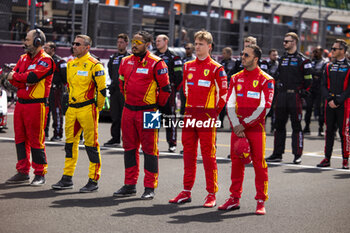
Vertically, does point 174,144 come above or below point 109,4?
below

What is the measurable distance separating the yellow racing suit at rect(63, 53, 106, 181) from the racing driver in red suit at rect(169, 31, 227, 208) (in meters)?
1.20

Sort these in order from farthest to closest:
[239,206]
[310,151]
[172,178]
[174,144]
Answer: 1. [310,151]
2. [174,144]
3. [172,178]
4. [239,206]

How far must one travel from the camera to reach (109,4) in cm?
1897

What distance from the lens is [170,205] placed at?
7375mm

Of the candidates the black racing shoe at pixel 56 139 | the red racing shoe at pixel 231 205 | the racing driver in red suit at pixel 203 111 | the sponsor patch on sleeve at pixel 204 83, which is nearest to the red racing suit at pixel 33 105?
the racing driver in red suit at pixel 203 111

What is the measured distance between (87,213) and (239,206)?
179 cm

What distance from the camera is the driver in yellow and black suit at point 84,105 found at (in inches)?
315

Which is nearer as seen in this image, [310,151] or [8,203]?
[8,203]

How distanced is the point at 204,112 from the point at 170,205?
3.85 ft

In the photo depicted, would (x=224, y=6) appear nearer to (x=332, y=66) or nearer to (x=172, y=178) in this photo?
(x=332, y=66)

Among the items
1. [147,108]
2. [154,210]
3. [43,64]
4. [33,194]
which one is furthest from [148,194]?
[43,64]

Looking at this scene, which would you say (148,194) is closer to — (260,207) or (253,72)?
(260,207)

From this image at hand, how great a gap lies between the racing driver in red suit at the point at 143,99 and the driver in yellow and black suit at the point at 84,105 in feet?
1.32

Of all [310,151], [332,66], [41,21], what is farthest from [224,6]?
[332,66]
